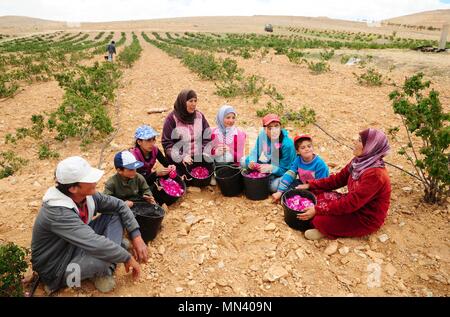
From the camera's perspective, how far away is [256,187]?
371 cm

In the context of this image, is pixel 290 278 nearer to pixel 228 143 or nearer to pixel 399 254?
pixel 399 254

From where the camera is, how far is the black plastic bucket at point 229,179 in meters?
3.78

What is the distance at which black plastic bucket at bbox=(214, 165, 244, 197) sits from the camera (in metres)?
3.78

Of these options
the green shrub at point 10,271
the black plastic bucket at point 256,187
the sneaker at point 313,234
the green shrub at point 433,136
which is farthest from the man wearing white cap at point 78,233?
the green shrub at point 433,136

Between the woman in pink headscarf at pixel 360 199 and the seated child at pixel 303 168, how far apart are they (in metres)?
0.29

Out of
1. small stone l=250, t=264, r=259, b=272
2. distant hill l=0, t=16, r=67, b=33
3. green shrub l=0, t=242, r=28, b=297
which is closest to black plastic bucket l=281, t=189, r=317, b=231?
small stone l=250, t=264, r=259, b=272

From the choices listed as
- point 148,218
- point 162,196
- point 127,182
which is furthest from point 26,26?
point 148,218

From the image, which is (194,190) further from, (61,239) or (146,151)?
(61,239)

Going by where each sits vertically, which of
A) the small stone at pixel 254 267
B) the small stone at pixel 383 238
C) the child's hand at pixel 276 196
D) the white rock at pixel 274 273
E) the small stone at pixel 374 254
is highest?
the child's hand at pixel 276 196

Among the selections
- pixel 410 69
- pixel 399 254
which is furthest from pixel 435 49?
pixel 399 254

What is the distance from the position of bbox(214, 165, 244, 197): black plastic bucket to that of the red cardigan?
1114 millimetres

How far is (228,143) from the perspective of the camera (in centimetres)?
425

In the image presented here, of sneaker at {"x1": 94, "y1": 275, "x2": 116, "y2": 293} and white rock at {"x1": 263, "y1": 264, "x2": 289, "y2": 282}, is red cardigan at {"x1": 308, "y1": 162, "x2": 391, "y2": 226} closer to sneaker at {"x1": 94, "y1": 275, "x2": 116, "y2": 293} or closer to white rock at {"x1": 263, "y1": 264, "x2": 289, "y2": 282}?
white rock at {"x1": 263, "y1": 264, "x2": 289, "y2": 282}

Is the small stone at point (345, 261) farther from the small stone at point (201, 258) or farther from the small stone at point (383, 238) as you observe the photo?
the small stone at point (201, 258)
